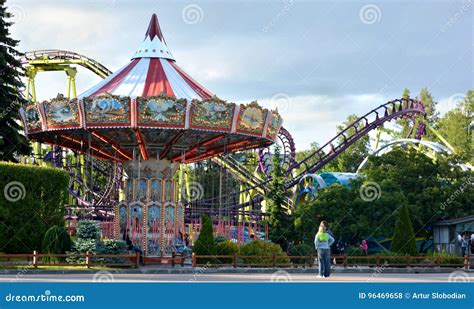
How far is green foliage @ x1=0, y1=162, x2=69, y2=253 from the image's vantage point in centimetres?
2873

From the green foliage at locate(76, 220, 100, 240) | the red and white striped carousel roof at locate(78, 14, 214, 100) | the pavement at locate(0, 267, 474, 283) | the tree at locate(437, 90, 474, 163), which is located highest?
the tree at locate(437, 90, 474, 163)

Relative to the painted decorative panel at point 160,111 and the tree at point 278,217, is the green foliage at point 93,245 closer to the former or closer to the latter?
the painted decorative panel at point 160,111

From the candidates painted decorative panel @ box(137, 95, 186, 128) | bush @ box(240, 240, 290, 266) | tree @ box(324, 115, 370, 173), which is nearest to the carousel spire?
painted decorative panel @ box(137, 95, 186, 128)

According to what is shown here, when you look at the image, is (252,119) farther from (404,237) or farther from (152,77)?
(404,237)

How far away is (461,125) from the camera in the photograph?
69188 mm

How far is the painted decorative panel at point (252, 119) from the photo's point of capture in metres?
29.8

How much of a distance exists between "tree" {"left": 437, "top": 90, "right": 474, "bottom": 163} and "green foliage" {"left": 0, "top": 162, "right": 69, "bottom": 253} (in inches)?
1662

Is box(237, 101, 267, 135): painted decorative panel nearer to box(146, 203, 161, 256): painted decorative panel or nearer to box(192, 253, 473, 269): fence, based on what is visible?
box(146, 203, 161, 256): painted decorative panel

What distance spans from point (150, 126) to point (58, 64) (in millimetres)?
22852

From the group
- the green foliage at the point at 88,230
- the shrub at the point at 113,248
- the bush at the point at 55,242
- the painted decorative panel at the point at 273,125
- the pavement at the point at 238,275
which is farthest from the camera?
the painted decorative panel at the point at 273,125

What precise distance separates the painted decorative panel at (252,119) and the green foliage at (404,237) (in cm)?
751

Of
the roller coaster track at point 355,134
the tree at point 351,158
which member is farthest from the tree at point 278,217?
the tree at point 351,158

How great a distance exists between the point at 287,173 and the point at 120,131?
23.4m
